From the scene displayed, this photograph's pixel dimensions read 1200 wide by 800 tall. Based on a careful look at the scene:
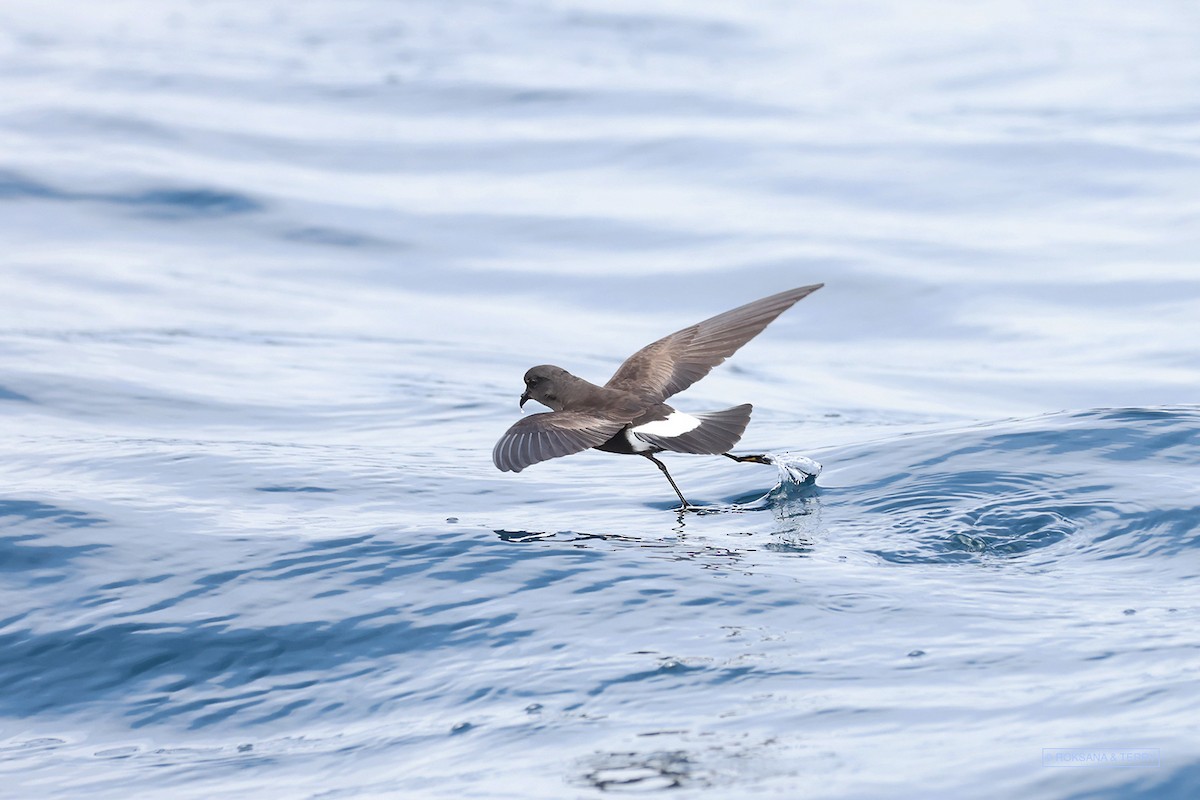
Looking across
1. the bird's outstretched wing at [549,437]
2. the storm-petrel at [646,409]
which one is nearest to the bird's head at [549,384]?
the storm-petrel at [646,409]

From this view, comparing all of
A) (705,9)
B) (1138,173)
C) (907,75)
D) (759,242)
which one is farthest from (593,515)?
(705,9)

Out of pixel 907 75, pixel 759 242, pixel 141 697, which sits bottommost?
pixel 141 697

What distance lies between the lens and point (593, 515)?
6.85 m

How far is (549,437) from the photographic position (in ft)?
19.7

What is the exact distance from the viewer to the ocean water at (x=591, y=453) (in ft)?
14.2

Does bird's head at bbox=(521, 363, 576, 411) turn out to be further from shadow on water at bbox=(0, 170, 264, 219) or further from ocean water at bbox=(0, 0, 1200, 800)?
shadow on water at bbox=(0, 170, 264, 219)

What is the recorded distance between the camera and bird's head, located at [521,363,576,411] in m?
7.05

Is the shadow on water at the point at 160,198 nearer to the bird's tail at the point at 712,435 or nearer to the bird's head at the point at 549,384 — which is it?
the bird's head at the point at 549,384

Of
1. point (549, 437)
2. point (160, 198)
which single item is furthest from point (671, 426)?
point (160, 198)

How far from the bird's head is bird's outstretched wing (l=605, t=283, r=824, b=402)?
248mm

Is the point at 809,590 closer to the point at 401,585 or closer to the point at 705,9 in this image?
the point at 401,585

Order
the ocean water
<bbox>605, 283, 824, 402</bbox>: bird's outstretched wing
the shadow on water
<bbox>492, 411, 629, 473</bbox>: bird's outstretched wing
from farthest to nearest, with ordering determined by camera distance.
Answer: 1. the shadow on water
2. <bbox>605, 283, 824, 402</bbox>: bird's outstretched wing
3. <bbox>492, 411, 629, 473</bbox>: bird's outstretched wing
4. the ocean water

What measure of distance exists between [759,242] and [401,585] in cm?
905

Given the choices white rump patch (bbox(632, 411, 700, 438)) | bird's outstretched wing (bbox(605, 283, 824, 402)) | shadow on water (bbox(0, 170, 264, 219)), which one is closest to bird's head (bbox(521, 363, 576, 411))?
bird's outstretched wing (bbox(605, 283, 824, 402))
